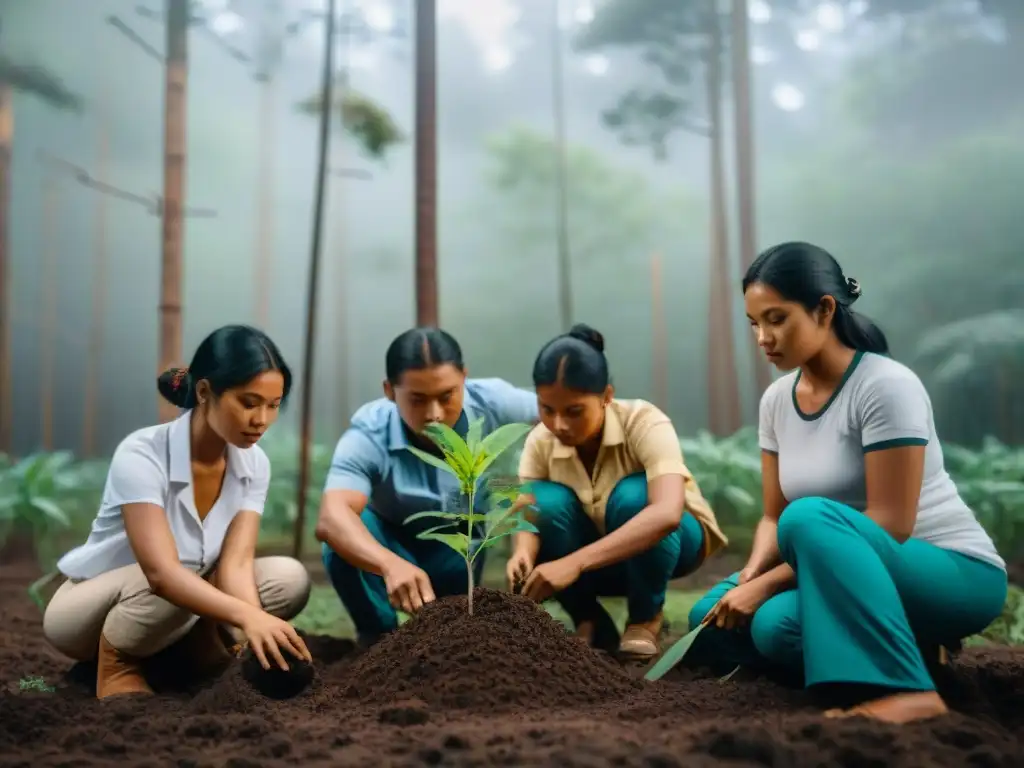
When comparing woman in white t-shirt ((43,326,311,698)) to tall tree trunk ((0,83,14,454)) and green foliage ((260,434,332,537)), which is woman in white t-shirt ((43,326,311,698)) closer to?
green foliage ((260,434,332,537))

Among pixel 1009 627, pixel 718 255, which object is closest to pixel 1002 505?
pixel 1009 627

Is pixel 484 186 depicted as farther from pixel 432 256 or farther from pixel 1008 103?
pixel 432 256

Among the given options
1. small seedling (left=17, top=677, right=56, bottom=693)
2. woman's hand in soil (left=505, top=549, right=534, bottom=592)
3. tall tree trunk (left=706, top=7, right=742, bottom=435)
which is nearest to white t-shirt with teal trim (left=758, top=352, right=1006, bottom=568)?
woman's hand in soil (left=505, top=549, right=534, bottom=592)

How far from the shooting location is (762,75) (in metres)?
8.77

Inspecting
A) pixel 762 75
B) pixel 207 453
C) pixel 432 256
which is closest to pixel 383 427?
pixel 207 453

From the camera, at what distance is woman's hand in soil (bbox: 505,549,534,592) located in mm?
1884

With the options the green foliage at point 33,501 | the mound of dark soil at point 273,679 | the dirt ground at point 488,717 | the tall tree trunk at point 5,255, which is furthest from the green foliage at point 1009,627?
the tall tree trunk at point 5,255

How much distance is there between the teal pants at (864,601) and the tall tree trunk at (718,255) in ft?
16.4

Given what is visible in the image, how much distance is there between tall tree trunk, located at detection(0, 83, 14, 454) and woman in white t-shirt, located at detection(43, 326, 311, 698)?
494cm

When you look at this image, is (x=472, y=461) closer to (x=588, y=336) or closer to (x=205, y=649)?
(x=588, y=336)

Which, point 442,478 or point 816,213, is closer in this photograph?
point 442,478

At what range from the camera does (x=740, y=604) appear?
1.50 m

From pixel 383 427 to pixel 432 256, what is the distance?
40.5 inches

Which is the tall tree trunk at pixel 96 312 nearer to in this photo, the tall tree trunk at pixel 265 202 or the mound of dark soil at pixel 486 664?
the tall tree trunk at pixel 265 202
